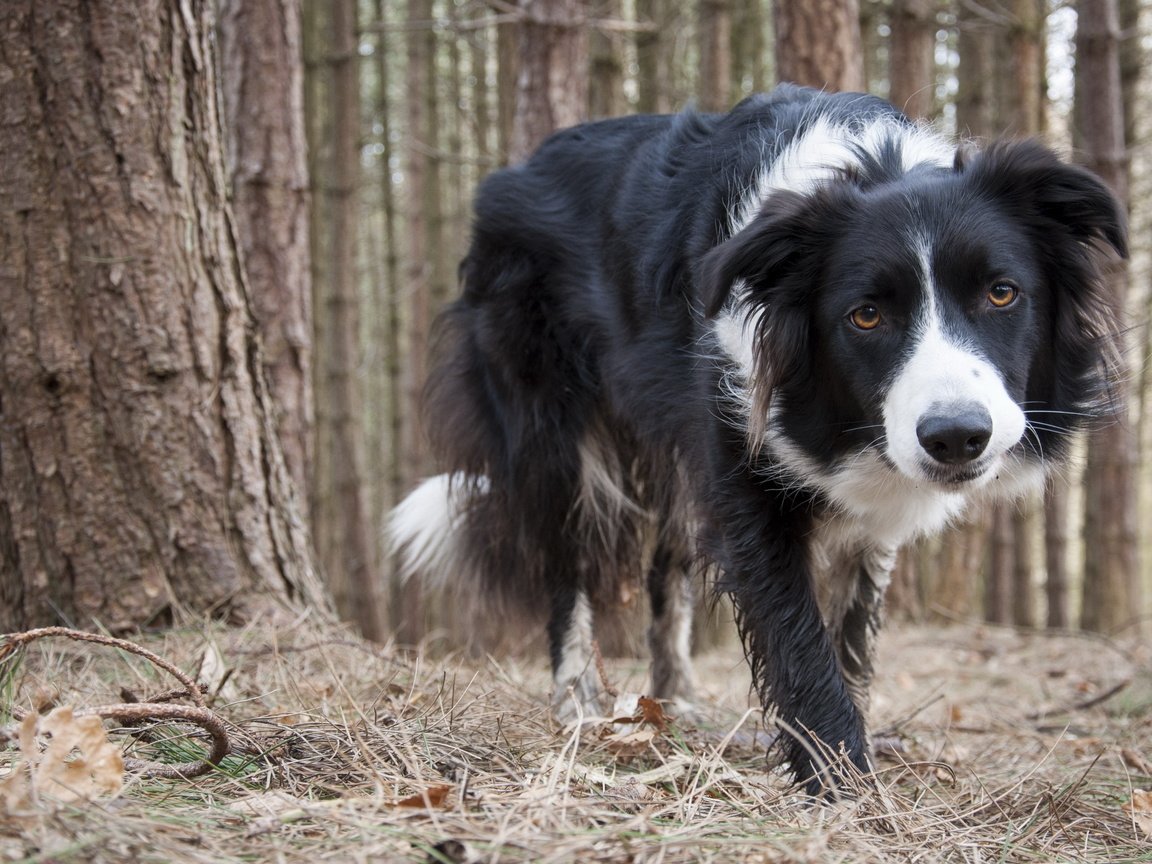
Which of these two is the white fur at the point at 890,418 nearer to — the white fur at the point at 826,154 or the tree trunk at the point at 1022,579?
the white fur at the point at 826,154

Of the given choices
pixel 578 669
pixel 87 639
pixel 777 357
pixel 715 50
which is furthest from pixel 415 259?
pixel 87 639

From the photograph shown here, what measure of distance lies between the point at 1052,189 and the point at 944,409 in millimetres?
845

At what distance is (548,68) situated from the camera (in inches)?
271

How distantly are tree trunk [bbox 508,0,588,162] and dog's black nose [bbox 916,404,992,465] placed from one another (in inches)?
186

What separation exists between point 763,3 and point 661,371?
1225cm

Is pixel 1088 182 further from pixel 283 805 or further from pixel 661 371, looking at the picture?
pixel 283 805

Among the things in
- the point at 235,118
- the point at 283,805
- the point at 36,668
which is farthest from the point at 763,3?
the point at 283,805

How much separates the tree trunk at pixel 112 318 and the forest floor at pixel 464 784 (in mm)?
296

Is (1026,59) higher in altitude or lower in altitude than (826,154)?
higher

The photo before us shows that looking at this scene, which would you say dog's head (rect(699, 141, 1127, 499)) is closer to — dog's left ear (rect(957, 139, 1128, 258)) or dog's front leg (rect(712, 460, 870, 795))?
dog's left ear (rect(957, 139, 1128, 258))

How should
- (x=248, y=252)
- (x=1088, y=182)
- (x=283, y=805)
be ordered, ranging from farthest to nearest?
(x=248, y=252) → (x=1088, y=182) → (x=283, y=805)

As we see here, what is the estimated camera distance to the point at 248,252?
5660 millimetres

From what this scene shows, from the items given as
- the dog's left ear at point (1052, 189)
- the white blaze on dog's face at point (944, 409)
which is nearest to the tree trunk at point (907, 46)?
the dog's left ear at point (1052, 189)

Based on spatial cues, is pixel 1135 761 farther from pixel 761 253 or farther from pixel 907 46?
pixel 907 46
